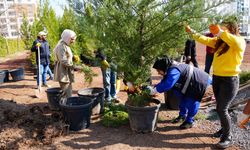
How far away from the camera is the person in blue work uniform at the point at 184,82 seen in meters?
3.99

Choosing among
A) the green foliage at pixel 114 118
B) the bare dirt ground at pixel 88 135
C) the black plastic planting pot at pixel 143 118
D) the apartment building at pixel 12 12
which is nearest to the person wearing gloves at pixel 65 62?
the bare dirt ground at pixel 88 135

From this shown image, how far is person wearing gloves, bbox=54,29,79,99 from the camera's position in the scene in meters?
4.90

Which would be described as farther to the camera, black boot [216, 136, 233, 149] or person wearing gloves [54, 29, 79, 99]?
person wearing gloves [54, 29, 79, 99]

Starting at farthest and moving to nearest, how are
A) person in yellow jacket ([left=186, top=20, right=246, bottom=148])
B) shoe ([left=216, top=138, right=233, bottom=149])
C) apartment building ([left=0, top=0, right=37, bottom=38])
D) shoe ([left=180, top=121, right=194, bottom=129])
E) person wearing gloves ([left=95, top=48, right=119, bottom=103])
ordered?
apartment building ([left=0, top=0, right=37, bottom=38]) < person wearing gloves ([left=95, top=48, right=119, bottom=103]) < shoe ([left=180, top=121, right=194, bottom=129]) < shoe ([left=216, top=138, right=233, bottom=149]) < person in yellow jacket ([left=186, top=20, right=246, bottom=148])

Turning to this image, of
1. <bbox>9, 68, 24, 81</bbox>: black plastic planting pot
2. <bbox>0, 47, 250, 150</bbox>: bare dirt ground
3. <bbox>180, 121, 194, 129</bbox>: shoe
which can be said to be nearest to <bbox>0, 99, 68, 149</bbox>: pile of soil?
<bbox>0, 47, 250, 150</bbox>: bare dirt ground

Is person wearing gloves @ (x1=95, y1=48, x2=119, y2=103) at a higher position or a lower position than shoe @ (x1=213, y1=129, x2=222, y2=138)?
higher

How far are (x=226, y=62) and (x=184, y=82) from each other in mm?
905

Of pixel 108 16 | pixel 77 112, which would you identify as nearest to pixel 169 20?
pixel 108 16

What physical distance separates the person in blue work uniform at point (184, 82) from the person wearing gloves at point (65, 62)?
1.76 metres

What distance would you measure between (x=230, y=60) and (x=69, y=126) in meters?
2.71

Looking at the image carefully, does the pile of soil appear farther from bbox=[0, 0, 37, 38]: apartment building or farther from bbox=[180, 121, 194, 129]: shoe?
bbox=[0, 0, 37, 38]: apartment building

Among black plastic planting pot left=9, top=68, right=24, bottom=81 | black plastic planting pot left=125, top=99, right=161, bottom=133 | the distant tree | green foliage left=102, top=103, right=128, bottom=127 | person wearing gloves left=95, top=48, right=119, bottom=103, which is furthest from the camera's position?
black plastic planting pot left=9, top=68, right=24, bottom=81

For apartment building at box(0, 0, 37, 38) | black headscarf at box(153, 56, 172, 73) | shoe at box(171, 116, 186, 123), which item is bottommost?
shoe at box(171, 116, 186, 123)

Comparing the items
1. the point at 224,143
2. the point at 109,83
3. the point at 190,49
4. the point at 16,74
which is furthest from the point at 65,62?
the point at 16,74
